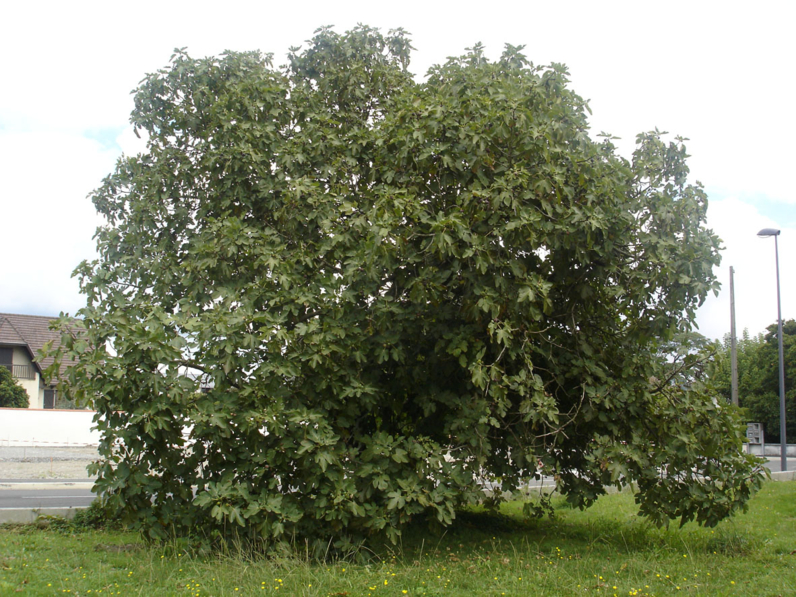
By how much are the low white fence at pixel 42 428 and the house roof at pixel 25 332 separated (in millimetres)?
10131

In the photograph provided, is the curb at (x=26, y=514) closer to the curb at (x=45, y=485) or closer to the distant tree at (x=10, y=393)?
the curb at (x=45, y=485)

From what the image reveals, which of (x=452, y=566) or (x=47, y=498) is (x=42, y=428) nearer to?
(x=47, y=498)

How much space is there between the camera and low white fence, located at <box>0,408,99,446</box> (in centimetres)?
2467

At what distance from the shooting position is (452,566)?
7.09 metres

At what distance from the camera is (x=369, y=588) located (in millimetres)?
6066

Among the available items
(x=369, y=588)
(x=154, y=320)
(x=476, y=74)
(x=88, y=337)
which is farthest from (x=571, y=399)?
(x=88, y=337)

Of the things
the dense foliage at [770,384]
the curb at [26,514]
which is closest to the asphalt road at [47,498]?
the curb at [26,514]

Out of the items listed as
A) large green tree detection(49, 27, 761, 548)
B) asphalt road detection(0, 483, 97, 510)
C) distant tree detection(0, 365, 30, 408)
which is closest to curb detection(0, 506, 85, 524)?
asphalt road detection(0, 483, 97, 510)

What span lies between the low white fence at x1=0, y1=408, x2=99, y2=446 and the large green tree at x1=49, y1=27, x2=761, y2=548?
64.2ft

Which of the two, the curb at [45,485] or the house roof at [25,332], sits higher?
the house roof at [25,332]

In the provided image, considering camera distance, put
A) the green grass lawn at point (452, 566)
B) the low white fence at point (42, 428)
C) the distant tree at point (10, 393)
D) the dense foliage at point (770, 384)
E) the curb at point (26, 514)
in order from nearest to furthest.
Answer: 1. the green grass lawn at point (452, 566)
2. the curb at point (26, 514)
3. the low white fence at point (42, 428)
4. the distant tree at point (10, 393)
5. the dense foliage at point (770, 384)

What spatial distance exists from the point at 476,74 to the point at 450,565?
5532 millimetres

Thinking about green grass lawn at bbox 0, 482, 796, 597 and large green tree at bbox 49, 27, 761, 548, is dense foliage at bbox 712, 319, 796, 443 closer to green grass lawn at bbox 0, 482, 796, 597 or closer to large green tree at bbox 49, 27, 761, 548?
green grass lawn at bbox 0, 482, 796, 597

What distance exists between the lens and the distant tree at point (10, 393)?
2994 cm
